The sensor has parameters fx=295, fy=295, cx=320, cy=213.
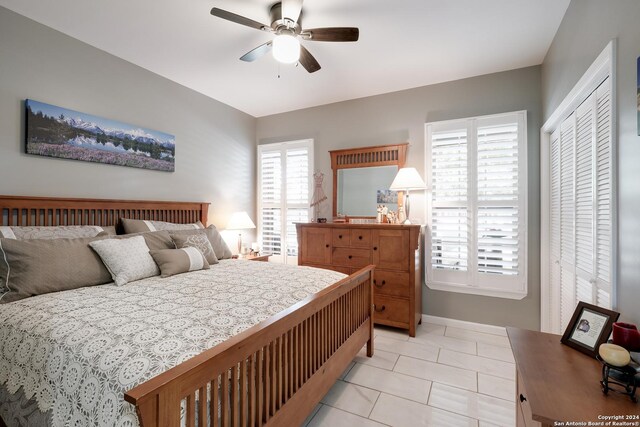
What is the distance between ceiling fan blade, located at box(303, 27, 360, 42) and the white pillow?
204 cm

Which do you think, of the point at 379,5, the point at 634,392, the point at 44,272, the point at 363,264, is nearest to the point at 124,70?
the point at 44,272

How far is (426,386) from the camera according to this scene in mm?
2160

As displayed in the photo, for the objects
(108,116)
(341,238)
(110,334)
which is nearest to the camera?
(110,334)

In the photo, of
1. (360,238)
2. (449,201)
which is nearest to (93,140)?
(360,238)

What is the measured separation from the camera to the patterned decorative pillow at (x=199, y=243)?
8.64 ft

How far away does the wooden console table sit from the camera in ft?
2.88

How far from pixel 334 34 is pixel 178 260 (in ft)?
6.79

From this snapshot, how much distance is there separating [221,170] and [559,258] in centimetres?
383

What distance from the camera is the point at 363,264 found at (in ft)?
10.7

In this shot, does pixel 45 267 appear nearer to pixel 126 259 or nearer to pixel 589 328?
pixel 126 259

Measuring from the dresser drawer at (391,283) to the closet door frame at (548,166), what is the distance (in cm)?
128

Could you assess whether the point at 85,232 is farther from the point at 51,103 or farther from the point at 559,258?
the point at 559,258

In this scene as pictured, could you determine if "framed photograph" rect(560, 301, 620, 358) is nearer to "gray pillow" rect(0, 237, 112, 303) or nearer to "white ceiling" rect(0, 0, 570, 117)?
"white ceiling" rect(0, 0, 570, 117)

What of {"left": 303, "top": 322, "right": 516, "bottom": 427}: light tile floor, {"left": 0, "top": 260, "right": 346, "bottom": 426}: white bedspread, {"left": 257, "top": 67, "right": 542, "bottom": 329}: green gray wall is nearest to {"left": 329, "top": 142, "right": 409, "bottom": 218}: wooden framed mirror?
{"left": 257, "top": 67, "right": 542, "bottom": 329}: green gray wall
